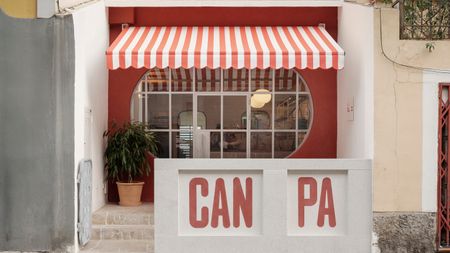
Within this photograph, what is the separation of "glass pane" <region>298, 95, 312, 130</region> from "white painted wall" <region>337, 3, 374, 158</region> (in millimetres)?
708

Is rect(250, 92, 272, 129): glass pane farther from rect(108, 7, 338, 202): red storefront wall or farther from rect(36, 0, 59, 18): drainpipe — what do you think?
rect(36, 0, 59, 18): drainpipe

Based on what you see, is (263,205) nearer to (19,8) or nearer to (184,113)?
(184,113)

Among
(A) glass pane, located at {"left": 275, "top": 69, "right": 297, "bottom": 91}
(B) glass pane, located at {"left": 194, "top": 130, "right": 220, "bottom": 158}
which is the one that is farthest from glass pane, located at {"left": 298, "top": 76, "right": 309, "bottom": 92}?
(B) glass pane, located at {"left": 194, "top": 130, "right": 220, "bottom": 158}

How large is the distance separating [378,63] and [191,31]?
4.19 m

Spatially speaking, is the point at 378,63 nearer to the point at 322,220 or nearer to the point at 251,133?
the point at 322,220

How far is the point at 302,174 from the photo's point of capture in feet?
27.7

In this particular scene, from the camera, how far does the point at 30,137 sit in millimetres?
8148

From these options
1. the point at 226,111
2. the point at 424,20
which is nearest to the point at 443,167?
the point at 424,20

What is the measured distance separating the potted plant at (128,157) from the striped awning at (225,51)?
6.14ft

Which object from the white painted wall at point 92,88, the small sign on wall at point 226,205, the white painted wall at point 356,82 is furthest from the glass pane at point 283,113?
the white painted wall at point 92,88

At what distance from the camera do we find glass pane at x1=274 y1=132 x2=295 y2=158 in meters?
11.3

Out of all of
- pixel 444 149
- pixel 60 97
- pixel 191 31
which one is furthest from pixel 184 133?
pixel 444 149

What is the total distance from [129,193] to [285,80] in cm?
448

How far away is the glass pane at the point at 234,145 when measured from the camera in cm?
1131
